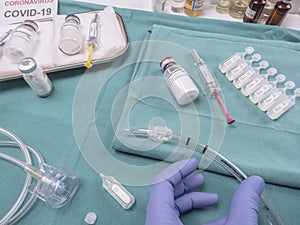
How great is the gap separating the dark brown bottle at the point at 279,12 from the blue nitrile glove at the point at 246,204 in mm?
579

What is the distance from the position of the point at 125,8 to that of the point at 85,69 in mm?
315

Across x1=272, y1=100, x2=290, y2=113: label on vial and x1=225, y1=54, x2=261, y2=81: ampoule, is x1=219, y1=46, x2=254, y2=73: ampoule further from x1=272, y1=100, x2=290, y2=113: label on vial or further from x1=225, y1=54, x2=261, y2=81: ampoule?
x1=272, y1=100, x2=290, y2=113: label on vial

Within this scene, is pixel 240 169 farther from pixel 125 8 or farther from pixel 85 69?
pixel 125 8

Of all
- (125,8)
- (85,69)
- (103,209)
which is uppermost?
(125,8)

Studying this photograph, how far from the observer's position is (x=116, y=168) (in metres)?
0.55

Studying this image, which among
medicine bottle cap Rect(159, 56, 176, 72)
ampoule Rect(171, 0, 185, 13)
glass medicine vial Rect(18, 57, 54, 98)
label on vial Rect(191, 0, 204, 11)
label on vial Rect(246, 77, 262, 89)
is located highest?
label on vial Rect(191, 0, 204, 11)

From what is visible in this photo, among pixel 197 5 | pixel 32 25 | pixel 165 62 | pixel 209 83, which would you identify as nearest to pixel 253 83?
pixel 209 83

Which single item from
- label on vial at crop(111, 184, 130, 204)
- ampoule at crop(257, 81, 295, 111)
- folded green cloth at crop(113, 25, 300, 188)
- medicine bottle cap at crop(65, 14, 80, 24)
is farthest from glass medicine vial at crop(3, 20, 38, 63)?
ampoule at crop(257, 81, 295, 111)

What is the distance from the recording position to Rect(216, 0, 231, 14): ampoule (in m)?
0.83

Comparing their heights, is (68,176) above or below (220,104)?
below

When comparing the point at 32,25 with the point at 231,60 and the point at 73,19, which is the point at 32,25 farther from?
the point at 231,60

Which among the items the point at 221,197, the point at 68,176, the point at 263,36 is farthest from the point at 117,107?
the point at 263,36

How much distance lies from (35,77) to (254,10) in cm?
71

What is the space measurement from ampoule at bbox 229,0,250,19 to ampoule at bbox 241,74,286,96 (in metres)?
0.32
